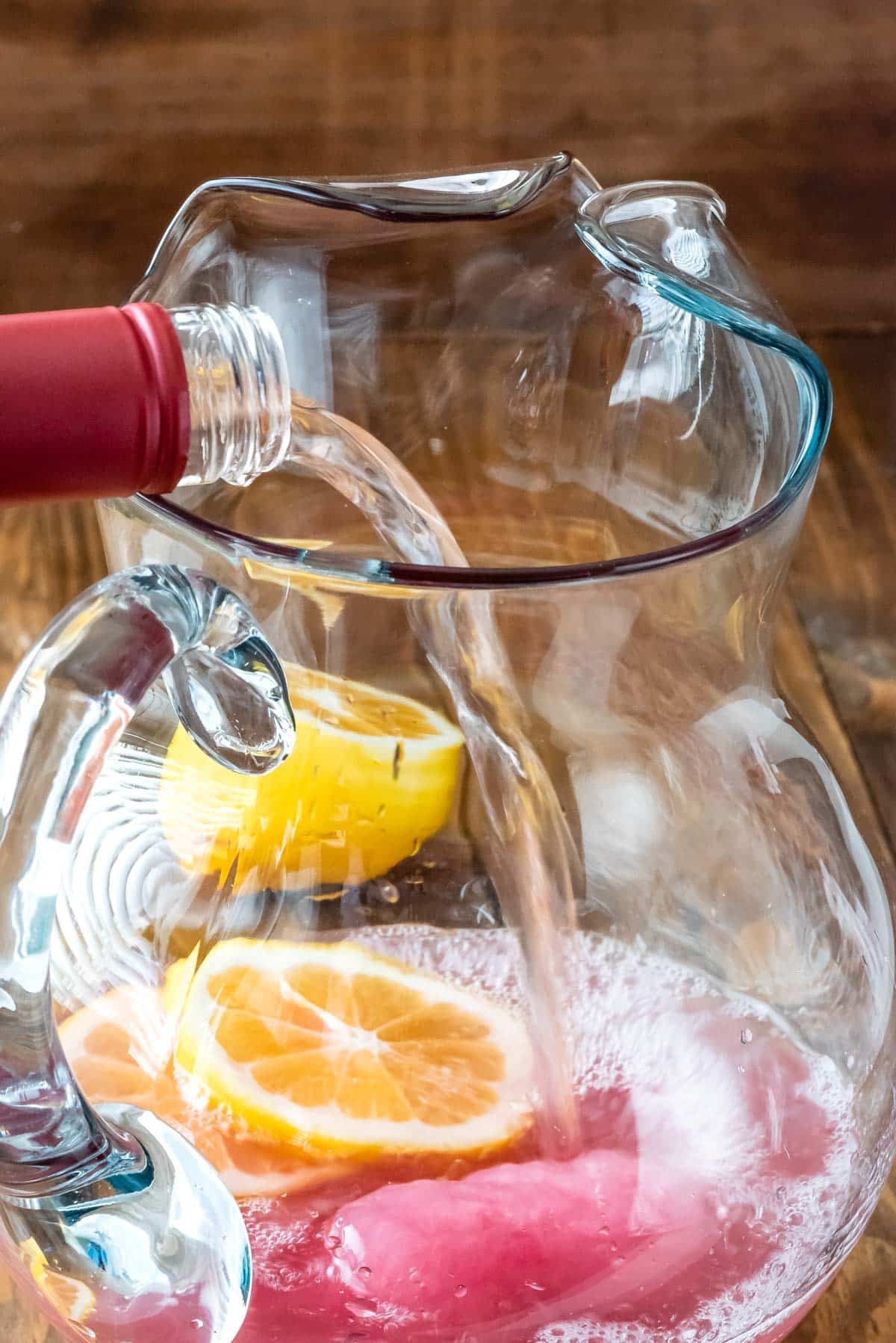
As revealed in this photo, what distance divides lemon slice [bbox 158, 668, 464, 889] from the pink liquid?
29mm

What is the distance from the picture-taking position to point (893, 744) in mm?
694

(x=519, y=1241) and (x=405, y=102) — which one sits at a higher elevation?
(x=405, y=102)

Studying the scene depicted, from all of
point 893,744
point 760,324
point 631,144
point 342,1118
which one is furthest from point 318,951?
point 631,144

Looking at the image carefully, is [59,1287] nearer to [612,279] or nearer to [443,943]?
[443,943]

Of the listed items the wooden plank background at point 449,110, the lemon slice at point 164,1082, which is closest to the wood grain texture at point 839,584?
the wooden plank background at point 449,110

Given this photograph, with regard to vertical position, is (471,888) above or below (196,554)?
below

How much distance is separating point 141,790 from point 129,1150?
0.09 meters

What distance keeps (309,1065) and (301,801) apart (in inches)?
2.5

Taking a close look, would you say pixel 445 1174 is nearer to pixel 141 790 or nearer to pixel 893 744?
pixel 141 790

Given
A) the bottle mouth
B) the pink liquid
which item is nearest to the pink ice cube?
the pink liquid

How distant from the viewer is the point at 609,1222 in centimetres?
38

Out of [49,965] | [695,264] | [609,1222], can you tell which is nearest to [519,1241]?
[609,1222]

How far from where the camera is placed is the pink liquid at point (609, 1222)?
1.21 ft

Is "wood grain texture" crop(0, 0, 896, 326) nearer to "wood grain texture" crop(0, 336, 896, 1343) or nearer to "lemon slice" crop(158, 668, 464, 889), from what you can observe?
"wood grain texture" crop(0, 336, 896, 1343)
